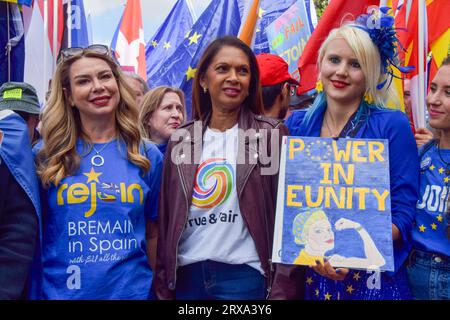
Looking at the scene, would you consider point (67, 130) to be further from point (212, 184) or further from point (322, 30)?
point (322, 30)

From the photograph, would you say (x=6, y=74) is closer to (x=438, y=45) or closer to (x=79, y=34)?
(x=79, y=34)

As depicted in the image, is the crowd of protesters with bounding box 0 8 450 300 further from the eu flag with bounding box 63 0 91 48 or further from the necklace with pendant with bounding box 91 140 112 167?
the eu flag with bounding box 63 0 91 48

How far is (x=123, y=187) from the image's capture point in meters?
3.26

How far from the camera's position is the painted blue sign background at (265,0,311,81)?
250 inches

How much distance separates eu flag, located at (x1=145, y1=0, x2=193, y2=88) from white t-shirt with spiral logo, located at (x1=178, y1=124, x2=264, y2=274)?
4.95 m

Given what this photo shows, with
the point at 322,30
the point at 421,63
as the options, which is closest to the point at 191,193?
the point at 421,63

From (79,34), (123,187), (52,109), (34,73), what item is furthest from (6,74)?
(123,187)

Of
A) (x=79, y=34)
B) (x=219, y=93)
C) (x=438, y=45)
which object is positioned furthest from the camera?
(x=79, y=34)

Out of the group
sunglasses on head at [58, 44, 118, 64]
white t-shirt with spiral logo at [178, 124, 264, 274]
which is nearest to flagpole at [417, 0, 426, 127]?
white t-shirt with spiral logo at [178, 124, 264, 274]

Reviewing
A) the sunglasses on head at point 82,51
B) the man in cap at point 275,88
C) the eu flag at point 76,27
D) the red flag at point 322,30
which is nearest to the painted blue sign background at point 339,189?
the sunglasses on head at point 82,51

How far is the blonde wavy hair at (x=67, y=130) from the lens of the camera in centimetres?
326

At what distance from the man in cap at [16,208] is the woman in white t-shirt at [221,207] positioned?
685 millimetres

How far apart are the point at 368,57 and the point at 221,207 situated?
1.12 m
